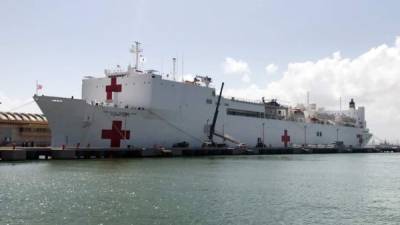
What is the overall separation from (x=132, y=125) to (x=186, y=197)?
1334 cm

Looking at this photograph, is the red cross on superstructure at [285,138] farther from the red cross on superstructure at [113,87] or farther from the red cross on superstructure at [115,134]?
the red cross on superstructure at [115,134]

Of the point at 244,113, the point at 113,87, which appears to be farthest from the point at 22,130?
the point at 244,113

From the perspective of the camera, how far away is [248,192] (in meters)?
12.8

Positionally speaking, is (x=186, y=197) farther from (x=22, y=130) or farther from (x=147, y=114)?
(x=22, y=130)

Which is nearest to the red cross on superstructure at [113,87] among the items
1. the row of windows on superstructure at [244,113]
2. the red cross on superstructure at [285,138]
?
the row of windows on superstructure at [244,113]

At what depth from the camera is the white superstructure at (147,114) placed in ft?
73.5

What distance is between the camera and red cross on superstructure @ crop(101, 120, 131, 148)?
23.6 m

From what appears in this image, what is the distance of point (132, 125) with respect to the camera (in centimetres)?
2434

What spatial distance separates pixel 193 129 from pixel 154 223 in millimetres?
19851

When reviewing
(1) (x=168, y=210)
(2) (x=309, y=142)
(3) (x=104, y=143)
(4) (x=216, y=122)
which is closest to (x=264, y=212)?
(1) (x=168, y=210)

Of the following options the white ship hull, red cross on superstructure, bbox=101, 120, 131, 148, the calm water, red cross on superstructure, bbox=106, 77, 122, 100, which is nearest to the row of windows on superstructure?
the white ship hull

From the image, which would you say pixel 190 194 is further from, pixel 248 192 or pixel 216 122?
pixel 216 122

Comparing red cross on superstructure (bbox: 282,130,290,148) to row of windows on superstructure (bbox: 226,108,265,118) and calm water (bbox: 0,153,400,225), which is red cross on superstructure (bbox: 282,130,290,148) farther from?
calm water (bbox: 0,153,400,225)

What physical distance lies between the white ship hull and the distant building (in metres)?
5.61
